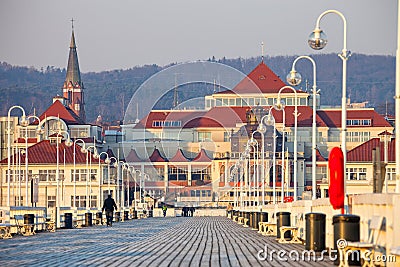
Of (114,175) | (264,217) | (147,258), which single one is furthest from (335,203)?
(114,175)

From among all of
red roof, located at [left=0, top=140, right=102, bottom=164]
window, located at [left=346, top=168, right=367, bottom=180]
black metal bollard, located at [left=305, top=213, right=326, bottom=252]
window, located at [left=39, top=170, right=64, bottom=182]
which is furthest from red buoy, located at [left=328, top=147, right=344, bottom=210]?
window, located at [left=39, top=170, right=64, bottom=182]

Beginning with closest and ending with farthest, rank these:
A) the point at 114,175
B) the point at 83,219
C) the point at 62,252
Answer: the point at 62,252
the point at 83,219
the point at 114,175

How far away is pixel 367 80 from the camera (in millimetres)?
190750

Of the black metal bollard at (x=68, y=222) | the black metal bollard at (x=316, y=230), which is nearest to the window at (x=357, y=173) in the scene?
the black metal bollard at (x=68, y=222)

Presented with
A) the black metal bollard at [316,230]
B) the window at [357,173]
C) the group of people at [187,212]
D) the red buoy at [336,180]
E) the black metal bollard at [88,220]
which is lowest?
the group of people at [187,212]

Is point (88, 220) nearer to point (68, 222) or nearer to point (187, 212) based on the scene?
point (68, 222)

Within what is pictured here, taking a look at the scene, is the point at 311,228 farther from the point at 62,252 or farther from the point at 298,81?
the point at 298,81

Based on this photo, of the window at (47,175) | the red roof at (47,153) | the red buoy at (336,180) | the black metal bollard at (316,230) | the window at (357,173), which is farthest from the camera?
the window at (47,175)

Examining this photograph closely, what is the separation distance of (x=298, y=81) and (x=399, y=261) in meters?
20.7

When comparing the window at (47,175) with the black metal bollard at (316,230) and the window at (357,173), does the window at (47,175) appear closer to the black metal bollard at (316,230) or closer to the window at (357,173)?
the window at (357,173)

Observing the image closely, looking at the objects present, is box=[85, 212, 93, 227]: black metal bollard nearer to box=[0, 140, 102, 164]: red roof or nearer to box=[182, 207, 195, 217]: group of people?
box=[182, 207, 195, 217]: group of people

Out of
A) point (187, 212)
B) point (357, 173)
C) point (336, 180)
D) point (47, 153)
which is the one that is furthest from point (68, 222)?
point (47, 153)

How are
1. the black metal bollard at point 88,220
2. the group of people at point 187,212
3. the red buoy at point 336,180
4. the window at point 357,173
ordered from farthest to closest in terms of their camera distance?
the window at point 357,173
the group of people at point 187,212
the black metal bollard at point 88,220
the red buoy at point 336,180

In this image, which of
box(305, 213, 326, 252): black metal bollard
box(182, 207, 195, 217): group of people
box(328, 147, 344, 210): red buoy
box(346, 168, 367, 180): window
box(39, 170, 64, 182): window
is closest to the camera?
box(328, 147, 344, 210): red buoy
